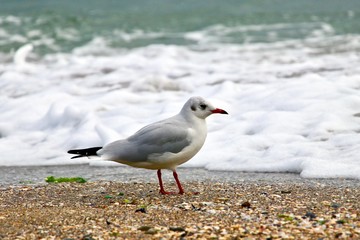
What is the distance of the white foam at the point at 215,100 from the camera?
7555 millimetres

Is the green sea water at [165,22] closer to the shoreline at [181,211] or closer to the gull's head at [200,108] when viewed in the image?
the shoreline at [181,211]

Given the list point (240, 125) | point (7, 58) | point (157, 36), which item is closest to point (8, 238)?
point (240, 125)

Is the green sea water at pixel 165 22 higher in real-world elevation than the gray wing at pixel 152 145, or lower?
higher

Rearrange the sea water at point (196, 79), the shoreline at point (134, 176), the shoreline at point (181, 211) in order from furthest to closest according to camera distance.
Answer: the sea water at point (196, 79) → the shoreline at point (134, 176) → the shoreline at point (181, 211)

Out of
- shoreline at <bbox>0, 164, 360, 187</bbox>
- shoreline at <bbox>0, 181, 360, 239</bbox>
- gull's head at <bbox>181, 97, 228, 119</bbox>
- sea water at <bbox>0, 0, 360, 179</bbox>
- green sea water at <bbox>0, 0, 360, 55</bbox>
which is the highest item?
green sea water at <bbox>0, 0, 360, 55</bbox>

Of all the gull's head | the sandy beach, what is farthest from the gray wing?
the sandy beach

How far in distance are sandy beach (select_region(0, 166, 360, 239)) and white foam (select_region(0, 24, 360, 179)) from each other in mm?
1039

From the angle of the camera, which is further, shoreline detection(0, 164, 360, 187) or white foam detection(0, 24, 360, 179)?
white foam detection(0, 24, 360, 179)

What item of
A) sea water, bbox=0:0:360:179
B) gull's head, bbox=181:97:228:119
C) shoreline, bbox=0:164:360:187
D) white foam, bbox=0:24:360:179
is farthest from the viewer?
sea water, bbox=0:0:360:179

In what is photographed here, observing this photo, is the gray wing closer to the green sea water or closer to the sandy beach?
the sandy beach

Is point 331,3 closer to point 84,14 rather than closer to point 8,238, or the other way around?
point 84,14

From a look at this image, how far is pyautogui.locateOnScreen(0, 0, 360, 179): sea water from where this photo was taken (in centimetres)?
788

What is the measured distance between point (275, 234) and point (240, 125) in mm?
4574

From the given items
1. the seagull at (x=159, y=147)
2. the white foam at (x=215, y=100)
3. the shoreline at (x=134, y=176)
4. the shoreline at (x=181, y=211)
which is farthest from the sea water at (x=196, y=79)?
the seagull at (x=159, y=147)
